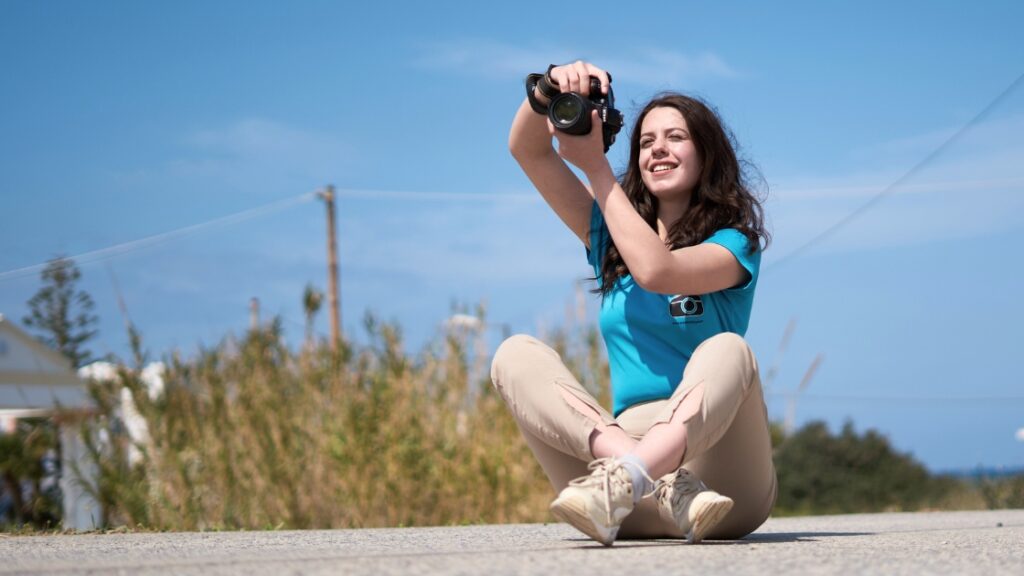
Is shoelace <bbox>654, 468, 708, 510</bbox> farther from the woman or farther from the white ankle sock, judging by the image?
the white ankle sock

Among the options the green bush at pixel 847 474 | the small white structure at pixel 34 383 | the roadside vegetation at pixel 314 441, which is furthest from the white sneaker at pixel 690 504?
the green bush at pixel 847 474

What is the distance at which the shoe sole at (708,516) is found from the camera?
2.05 m

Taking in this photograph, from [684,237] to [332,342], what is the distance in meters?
3.76

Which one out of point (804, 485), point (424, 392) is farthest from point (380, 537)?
point (804, 485)

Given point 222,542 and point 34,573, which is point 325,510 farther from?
point 34,573

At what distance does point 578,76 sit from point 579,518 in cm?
105

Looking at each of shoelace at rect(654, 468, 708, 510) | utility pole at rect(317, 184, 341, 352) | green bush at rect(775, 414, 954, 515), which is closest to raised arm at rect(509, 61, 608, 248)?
shoelace at rect(654, 468, 708, 510)

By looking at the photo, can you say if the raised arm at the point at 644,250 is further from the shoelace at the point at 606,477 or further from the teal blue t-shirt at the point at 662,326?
the shoelace at the point at 606,477

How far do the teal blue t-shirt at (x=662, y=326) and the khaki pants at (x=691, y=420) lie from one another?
2.3 inches

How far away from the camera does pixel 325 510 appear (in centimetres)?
514

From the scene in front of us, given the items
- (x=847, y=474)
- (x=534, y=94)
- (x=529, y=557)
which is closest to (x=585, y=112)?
(x=534, y=94)

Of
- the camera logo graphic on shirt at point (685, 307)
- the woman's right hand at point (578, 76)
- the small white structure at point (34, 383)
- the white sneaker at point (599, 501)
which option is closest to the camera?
the white sneaker at point (599, 501)

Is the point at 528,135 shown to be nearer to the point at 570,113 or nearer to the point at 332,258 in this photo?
the point at 570,113

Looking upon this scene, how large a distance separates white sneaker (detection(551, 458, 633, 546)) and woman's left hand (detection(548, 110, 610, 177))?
711 millimetres
